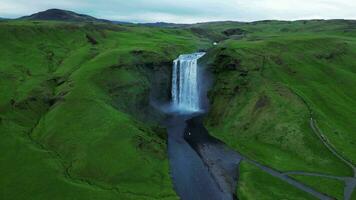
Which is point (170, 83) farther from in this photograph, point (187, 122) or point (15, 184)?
point (15, 184)

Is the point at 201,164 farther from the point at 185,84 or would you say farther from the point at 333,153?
the point at 185,84

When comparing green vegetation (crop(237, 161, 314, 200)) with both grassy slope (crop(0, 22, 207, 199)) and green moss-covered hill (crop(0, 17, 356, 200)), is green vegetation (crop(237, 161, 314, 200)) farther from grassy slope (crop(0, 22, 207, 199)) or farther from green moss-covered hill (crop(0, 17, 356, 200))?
grassy slope (crop(0, 22, 207, 199))

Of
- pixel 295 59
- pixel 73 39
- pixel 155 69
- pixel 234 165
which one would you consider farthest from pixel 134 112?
pixel 73 39

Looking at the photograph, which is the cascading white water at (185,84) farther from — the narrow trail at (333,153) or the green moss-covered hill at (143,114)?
the narrow trail at (333,153)

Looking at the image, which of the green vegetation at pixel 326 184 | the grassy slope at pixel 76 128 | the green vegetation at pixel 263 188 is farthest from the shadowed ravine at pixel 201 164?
the grassy slope at pixel 76 128

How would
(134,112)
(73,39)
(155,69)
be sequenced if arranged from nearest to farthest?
(134,112), (155,69), (73,39)

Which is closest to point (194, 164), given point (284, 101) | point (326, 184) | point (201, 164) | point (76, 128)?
point (201, 164)
